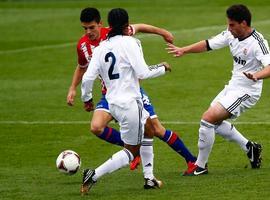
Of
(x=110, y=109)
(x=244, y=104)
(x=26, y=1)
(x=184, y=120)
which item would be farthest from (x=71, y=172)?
(x=26, y=1)

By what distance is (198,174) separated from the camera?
13672 millimetres

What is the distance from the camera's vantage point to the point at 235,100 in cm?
1359

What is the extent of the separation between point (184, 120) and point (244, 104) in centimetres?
471

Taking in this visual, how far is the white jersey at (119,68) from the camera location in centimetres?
1216

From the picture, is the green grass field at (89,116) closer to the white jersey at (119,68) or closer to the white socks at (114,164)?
the white socks at (114,164)

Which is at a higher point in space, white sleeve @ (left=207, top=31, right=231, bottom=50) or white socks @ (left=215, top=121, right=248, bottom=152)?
white sleeve @ (left=207, top=31, right=231, bottom=50)

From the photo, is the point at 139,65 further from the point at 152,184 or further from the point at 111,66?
the point at 152,184

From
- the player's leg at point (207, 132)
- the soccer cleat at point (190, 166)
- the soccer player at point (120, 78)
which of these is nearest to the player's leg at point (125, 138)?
the soccer player at point (120, 78)

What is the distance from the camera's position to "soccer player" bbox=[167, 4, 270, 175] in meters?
13.3

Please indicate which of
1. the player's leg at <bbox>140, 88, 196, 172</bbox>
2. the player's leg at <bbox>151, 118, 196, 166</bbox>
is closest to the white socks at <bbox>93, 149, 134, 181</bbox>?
the player's leg at <bbox>140, 88, 196, 172</bbox>

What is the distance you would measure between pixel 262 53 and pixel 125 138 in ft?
7.25

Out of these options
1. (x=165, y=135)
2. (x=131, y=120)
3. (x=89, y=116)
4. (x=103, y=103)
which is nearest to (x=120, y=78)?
(x=131, y=120)

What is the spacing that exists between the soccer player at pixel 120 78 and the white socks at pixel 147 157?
487 millimetres

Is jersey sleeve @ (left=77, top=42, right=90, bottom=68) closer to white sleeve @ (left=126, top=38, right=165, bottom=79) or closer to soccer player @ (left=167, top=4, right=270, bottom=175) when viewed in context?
soccer player @ (left=167, top=4, right=270, bottom=175)
